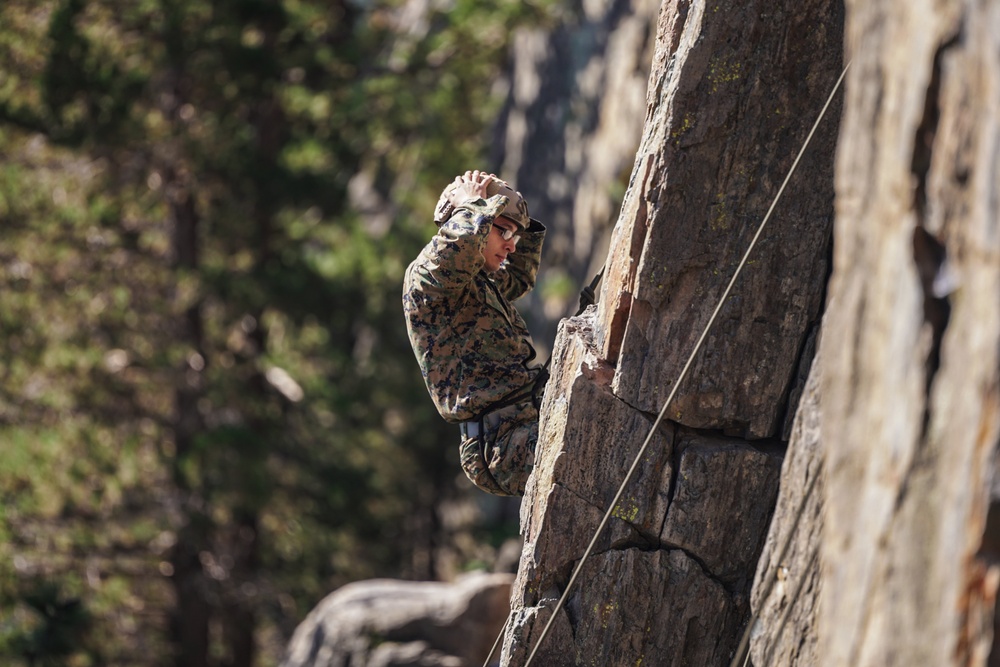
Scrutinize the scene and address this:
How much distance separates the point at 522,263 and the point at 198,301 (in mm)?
8632

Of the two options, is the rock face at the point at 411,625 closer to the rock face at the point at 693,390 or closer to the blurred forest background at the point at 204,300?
the blurred forest background at the point at 204,300

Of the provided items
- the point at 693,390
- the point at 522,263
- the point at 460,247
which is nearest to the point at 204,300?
the point at 522,263

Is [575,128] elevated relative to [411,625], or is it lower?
elevated

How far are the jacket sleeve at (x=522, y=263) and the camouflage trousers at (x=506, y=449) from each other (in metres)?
0.69

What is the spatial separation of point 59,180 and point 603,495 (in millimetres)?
10331

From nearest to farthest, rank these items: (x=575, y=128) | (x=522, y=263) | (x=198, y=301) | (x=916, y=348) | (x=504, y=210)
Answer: (x=916, y=348)
(x=504, y=210)
(x=522, y=263)
(x=198, y=301)
(x=575, y=128)

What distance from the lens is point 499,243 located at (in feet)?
17.0

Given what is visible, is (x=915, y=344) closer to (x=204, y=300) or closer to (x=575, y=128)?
(x=204, y=300)

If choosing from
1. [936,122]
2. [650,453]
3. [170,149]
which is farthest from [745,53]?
[170,149]

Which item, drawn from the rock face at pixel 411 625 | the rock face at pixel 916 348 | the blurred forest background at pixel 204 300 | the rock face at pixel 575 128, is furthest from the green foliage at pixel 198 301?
the rock face at pixel 916 348

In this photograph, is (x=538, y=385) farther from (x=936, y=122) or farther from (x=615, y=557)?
(x=936, y=122)

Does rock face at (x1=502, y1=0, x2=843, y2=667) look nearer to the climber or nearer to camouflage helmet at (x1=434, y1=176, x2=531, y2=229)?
the climber

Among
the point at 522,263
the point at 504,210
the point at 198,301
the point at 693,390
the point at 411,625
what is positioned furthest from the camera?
the point at 198,301

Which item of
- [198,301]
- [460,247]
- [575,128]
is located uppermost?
[575,128]
